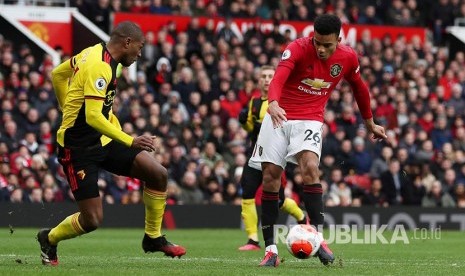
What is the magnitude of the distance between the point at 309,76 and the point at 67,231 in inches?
110

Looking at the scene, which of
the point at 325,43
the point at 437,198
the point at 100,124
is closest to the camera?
the point at 100,124

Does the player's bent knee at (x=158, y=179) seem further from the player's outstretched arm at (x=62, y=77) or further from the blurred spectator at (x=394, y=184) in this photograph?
the blurred spectator at (x=394, y=184)

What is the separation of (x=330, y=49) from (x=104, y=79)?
2218 millimetres

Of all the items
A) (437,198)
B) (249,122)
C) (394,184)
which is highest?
(249,122)

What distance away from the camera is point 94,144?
36.4 feet

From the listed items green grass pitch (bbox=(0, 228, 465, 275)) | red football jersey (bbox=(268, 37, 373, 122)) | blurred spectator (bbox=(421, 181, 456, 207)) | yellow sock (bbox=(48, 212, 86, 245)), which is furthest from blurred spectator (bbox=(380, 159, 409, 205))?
yellow sock (bbox=(48, 212, 86, 245))

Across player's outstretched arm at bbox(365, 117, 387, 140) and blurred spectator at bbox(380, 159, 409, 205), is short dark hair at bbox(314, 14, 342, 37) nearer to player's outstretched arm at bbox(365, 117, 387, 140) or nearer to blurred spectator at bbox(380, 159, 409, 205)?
player's outstretched arm at bbox(365, 117, 387, 140)

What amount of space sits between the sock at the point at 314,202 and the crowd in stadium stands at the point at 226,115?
941 cm

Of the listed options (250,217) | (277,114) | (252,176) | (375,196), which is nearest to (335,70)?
(277,114)

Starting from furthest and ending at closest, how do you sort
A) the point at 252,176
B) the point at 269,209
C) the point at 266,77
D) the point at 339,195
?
the point at 339,195 → the point at 252,176 → the point at 266,77 → the point at 269,209

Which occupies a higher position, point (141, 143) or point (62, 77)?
point (62, 77)

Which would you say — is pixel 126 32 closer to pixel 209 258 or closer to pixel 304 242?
pixel 304 242

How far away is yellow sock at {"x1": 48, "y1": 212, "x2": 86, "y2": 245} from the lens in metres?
11.0

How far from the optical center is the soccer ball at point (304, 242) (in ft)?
35.4
